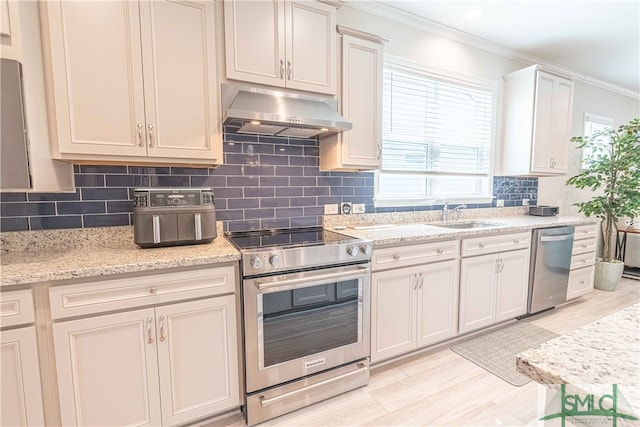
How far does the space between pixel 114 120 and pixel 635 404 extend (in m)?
2.14

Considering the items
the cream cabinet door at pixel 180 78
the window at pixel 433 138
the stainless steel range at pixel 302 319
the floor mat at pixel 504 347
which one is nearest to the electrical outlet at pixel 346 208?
the window at pixel 433 138

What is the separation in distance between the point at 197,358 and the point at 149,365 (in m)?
0.22

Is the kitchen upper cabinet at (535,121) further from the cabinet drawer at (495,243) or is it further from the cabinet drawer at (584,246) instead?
the cabinet drawer at (495,243)

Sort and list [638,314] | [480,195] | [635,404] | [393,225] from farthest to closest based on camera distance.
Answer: [480,195], [393,225], [638,314], [635,404]

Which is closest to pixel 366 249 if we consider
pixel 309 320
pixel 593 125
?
pixel 309 320

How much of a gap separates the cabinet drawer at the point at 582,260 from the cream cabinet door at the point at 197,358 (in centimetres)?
365

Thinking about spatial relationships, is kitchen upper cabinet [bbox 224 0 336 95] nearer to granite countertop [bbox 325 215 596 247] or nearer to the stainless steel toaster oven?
the stainless steel toaster oven

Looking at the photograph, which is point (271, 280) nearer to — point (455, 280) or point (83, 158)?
point (83, 158)

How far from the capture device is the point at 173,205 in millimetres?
1778

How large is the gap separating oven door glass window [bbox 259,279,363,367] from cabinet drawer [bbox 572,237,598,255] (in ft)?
9.46

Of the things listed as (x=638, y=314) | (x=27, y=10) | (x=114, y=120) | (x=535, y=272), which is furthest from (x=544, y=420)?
(x=535, y=272)

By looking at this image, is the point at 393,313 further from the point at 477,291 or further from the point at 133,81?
the point at 133,81

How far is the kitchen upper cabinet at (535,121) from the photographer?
3.34 m

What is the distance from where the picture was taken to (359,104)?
7.70 feet
